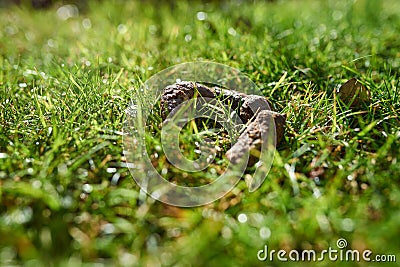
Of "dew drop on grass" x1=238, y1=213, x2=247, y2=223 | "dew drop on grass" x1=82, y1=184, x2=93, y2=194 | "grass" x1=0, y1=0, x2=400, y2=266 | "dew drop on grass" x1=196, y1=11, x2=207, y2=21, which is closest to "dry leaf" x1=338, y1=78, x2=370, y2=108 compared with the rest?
"grass" x1=0, y1=0, x2=400, y2=266

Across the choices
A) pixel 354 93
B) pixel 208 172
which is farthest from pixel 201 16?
pixel 208 172

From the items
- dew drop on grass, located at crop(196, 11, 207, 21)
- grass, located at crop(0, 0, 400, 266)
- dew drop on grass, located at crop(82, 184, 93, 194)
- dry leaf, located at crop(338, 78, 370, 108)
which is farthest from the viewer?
dew drop on grass, located at crop(196, 11, 207, 21)

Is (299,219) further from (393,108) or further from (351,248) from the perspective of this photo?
(393,108)

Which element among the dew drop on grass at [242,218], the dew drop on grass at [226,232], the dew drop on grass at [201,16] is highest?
the dew drop on grass at [226,232]

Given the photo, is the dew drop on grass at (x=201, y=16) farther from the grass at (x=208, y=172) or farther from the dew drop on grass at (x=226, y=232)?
A: the dew drop on grass at (x=226, y=232)

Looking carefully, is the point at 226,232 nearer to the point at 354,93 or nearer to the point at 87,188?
the point at 87,188

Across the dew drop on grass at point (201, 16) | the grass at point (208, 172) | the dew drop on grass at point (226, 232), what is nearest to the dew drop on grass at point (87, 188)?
the grass at point (208, 172)

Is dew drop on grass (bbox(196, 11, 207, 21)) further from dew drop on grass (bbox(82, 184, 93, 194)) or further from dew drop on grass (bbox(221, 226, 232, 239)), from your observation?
dew drop on grass (bbox(221, 226, 232, 239))
